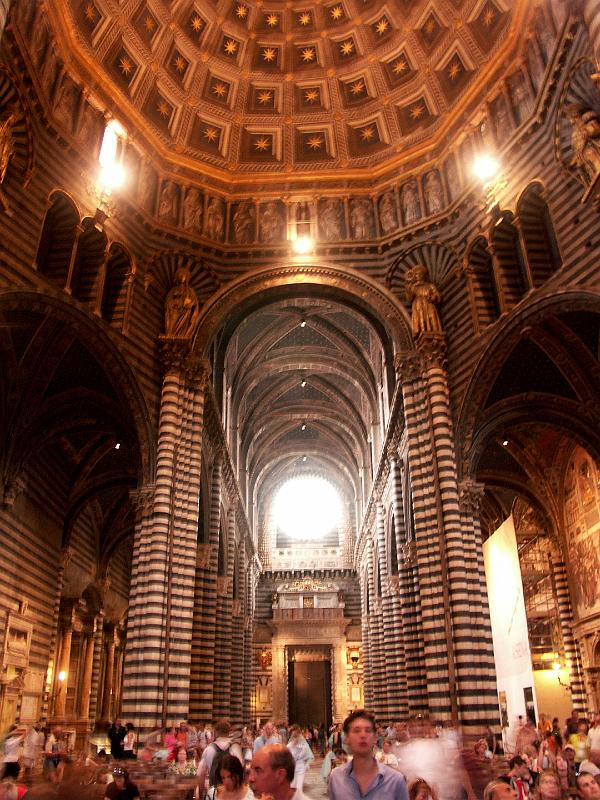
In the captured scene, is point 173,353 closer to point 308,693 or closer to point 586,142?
point 586,142

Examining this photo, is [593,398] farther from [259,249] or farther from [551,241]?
[259,249]

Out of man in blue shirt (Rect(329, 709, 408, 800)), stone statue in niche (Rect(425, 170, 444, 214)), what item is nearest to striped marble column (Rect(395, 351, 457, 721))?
stone statue in niche (Rect(425, 170, 444, 214))

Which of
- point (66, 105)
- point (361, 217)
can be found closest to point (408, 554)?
point (361, 217)

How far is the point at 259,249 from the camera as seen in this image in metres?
24.2

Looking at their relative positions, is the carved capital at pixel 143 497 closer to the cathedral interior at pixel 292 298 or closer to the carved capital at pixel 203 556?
the cathedral interior at pixel 292 298

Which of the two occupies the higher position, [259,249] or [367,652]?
[259,249]

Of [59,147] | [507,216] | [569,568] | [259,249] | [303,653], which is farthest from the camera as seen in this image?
[303,653]

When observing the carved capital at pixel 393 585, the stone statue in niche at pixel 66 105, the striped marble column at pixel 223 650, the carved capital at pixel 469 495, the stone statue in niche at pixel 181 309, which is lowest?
the striped marble column at pixel 223 650

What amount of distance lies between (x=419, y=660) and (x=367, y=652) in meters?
18.6

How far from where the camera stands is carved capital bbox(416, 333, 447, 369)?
20984 millimetres

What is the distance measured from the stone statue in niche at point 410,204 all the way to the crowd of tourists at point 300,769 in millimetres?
15954

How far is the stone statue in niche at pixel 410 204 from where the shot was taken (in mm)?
23419

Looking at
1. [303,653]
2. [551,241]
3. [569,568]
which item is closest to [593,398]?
[551,241]

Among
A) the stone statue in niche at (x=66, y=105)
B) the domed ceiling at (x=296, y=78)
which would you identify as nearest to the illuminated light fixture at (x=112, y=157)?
the domed ceiling at (x=296, y=78)
